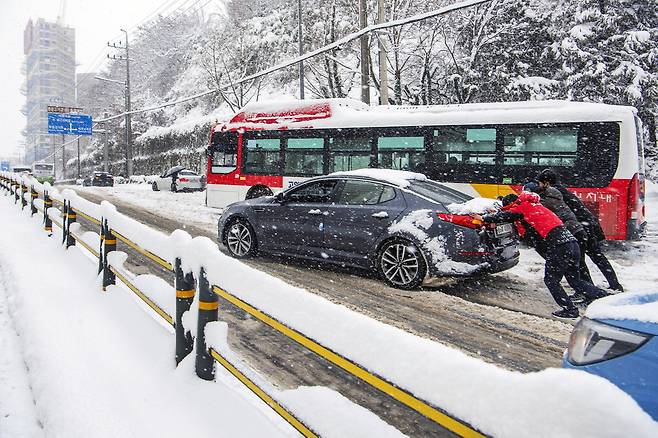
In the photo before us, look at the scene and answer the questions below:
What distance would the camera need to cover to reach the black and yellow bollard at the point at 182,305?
138 inches

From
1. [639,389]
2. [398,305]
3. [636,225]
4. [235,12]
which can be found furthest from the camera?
[235,12]

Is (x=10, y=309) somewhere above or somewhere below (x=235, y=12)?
below

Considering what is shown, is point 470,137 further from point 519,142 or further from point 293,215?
point 293,215

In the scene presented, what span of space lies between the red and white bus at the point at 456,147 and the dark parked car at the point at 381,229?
4.01 m

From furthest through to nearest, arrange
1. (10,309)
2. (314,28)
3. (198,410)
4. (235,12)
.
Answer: (235,12) → (314,28) → (10,309) → (198,410)

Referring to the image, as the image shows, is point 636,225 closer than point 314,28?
Yes

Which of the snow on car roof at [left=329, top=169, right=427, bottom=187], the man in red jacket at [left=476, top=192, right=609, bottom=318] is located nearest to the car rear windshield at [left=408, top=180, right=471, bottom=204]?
the snow on car roof at [left=329, top=169, right=427, bottom=187]

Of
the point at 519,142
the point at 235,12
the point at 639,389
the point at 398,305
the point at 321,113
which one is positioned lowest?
the point at 398,305

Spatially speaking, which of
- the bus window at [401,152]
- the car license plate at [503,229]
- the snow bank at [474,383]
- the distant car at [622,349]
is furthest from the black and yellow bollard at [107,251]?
the bus window at [401,152]

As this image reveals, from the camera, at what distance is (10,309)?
523 centimetres

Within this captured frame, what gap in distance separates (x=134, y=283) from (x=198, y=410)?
7.11 ft

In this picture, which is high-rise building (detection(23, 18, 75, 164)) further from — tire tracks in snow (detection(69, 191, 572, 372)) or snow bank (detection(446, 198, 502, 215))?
snow bank (detection(446, 198, 502, 215))

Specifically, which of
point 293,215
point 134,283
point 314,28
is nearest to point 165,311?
point 134,283

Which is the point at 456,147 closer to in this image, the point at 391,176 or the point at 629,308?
the point at 391,176
